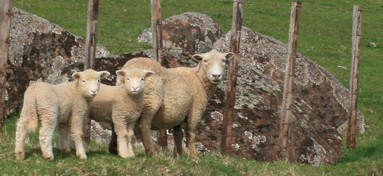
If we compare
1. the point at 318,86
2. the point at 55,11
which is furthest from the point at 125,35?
the point at 318,86

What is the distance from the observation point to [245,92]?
19406mm

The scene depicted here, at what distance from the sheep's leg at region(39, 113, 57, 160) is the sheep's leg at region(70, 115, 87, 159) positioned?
1.86ft

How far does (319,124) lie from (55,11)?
1653 cm

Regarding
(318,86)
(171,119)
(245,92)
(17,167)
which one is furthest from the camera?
(318,86)

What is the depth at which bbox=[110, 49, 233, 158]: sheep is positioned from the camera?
1438 cm

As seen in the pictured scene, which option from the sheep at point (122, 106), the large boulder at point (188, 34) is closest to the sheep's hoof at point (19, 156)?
the sheep at point (122, 106)

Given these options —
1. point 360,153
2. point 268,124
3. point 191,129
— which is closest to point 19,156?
point 191,129

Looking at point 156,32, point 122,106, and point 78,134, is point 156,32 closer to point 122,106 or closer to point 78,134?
point 122,106

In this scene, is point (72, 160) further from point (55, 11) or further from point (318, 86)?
point (55, 11)

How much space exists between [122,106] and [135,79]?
1.46ft

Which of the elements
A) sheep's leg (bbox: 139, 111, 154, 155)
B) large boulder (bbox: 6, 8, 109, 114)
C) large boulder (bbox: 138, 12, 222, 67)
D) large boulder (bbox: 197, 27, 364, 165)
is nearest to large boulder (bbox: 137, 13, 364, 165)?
large boulder (bbox: 197, 27, 364, 165)

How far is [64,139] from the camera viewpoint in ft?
43.6

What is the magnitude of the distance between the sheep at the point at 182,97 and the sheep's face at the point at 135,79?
54cm

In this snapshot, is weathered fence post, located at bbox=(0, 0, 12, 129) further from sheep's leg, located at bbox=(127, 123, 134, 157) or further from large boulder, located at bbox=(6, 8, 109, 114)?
sheep's leg, located at bbox=(127, 123, 134, 157)
